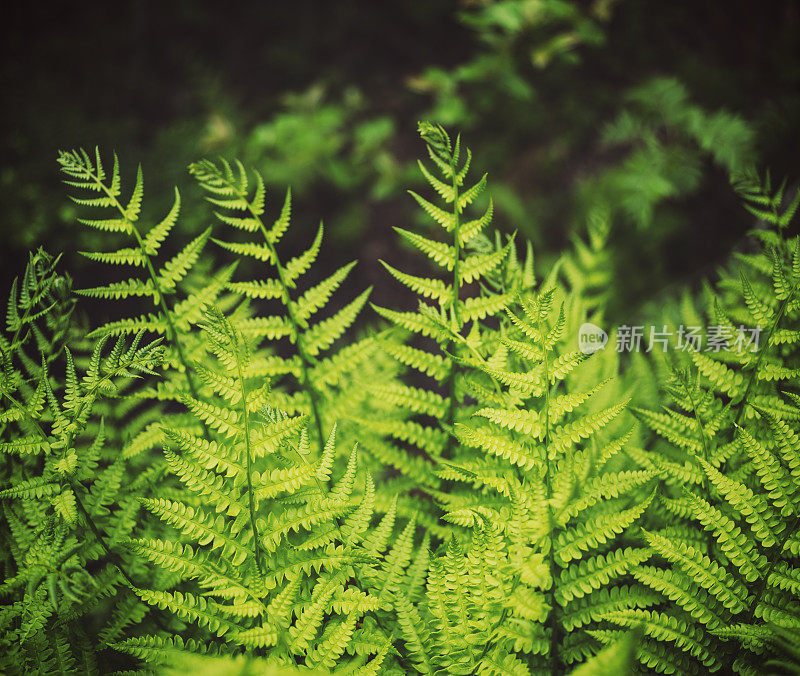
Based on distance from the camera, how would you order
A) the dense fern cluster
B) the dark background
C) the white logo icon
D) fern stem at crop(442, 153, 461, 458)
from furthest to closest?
1. the dark background
2. the white logo icon
3. fern stem at crop(442, 153, 461, 458)
4. the dense fern cluster

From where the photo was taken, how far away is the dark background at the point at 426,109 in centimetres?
324

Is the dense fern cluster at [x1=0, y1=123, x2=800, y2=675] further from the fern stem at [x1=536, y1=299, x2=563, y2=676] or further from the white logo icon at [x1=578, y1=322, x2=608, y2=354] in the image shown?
the white logo icon at [x1=578, y1=322, x2=608, y2=354]

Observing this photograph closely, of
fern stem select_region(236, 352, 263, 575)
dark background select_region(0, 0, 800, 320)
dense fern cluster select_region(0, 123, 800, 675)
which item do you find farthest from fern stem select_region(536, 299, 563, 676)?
dark background select_region(0, 0, 800, 320)

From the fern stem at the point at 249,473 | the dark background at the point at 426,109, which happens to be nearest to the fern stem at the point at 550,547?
the fern stem at the point at 249,473

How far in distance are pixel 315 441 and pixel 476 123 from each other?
327cm

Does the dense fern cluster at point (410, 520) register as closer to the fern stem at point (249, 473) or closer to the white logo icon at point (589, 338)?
the fern stem at point (249, 473)

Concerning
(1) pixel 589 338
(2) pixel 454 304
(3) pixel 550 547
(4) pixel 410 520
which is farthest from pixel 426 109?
(3) pixel 550 547

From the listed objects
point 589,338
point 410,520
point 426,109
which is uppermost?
point 426,109

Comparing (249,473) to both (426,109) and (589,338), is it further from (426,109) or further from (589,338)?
(426,109)

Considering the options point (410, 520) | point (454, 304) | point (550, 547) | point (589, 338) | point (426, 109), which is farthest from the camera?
point (426, 109)

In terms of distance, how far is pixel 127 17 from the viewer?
13.4 feet

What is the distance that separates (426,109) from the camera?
421cm

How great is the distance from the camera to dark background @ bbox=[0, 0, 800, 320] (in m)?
3.24

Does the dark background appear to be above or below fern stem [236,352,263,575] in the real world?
above
